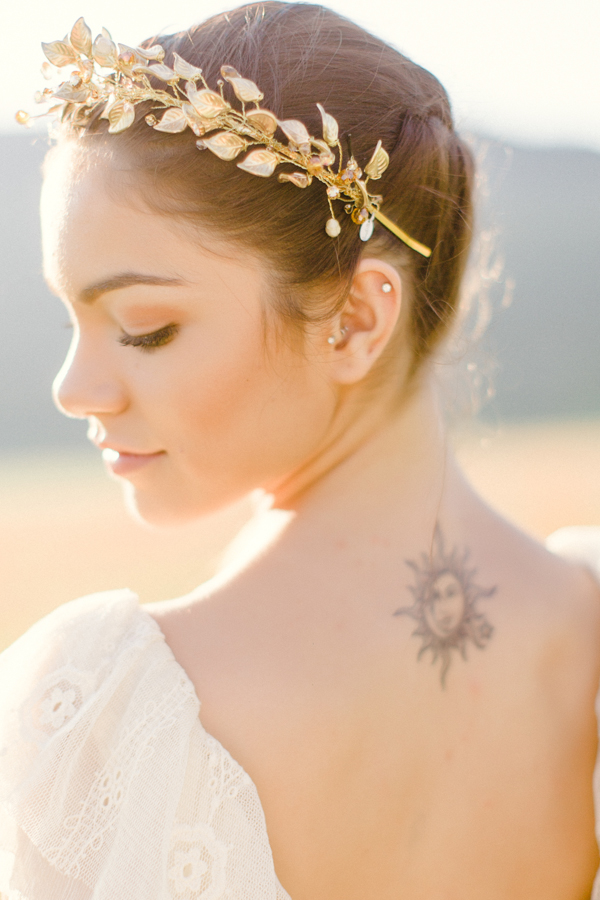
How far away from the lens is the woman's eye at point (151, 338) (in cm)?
108

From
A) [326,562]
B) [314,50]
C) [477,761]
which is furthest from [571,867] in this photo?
[314,50]

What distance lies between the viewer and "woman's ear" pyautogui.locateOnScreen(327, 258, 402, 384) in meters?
1.14

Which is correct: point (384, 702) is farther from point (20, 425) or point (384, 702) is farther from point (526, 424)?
point (20, 425)

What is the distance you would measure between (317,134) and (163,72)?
23 centimetres

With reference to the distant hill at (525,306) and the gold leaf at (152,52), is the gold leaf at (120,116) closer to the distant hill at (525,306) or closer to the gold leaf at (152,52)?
the gold leaf at (152,52)

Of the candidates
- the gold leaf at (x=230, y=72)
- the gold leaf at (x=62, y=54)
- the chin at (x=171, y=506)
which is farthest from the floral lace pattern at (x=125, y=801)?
the gold leaf at (x=62, y=54)

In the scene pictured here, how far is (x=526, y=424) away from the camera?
1227cm

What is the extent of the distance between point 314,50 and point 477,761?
1.03 m

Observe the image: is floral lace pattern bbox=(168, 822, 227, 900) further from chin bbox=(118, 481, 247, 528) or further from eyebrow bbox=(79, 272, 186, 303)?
eyebrow bbox=(79, 272, 186, 303)

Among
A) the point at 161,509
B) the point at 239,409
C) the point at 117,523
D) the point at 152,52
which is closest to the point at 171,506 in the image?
the point at 161,509

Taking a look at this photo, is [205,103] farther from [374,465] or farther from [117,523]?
[117,523]

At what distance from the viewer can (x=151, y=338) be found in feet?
3.56

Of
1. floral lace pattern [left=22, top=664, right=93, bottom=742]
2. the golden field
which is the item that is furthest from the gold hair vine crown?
the golden field

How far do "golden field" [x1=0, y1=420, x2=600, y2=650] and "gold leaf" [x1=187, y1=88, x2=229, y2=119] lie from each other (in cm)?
352
